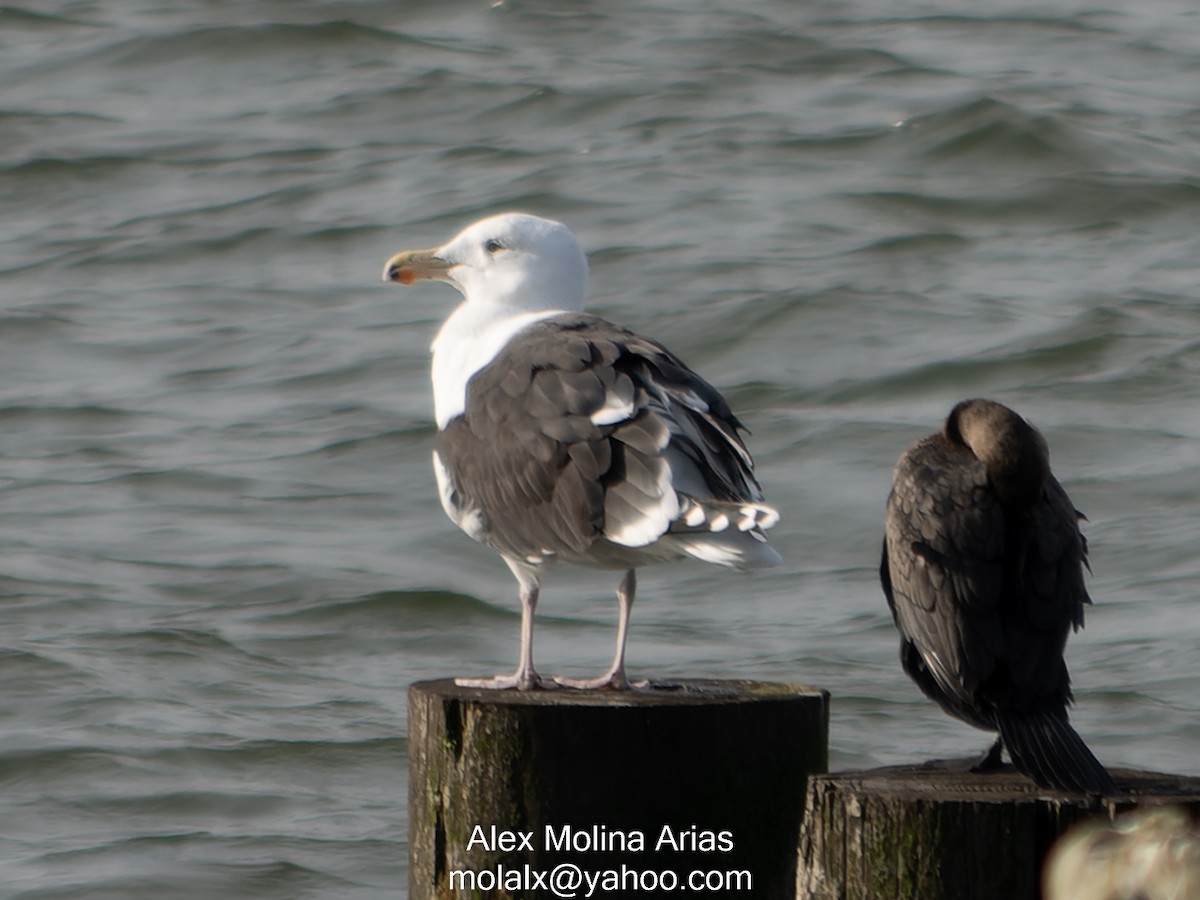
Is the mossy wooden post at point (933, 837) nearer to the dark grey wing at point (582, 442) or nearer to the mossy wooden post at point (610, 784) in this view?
the mossy wooden post at point (610, 784)

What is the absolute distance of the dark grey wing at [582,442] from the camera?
4781mm

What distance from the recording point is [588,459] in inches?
194

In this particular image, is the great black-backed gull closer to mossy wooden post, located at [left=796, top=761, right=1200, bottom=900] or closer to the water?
mossy wooden post, located at [left=796, top=761, right=1200, bottom=900]

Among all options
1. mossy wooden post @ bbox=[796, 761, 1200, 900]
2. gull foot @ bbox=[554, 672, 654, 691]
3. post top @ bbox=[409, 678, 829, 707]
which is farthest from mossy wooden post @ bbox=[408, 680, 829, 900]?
mossy wooden post @ bbox=[796, 761, 1200, 900]

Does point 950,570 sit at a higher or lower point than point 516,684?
higher

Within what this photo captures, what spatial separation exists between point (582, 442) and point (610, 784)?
972 millimetres

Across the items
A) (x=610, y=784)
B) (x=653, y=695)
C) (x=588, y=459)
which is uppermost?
(x=588, y=459)

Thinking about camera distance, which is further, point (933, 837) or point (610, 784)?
point (610, 784)

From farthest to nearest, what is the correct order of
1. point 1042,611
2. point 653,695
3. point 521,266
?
point 521,266, point 653,695, point 1042,611

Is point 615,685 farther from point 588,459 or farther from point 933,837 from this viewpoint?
point 933,837

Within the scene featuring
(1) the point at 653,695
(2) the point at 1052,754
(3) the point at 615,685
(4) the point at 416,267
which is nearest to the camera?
(2) the point at 1052,754

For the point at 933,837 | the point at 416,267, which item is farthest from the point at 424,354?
the point at 933,837

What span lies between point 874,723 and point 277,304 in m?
6.63

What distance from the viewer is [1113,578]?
1011 cm
